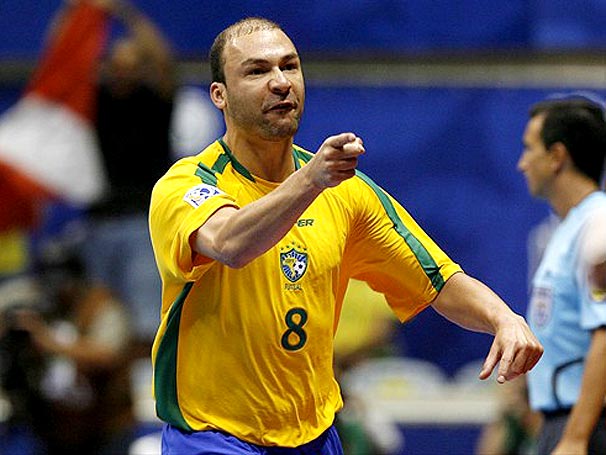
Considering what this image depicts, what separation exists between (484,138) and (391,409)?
2.09 meters

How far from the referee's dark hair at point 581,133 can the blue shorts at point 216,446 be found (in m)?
2.23

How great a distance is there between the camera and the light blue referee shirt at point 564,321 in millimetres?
6328

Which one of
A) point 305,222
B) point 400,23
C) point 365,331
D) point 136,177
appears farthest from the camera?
point 400,23

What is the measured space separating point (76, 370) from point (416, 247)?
464 cm

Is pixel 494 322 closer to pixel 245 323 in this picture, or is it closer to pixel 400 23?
pixel 245 323

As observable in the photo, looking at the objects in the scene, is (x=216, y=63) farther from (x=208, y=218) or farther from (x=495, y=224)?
(x=495, y=224)

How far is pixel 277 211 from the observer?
4469mm

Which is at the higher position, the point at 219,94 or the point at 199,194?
the point at 219,94

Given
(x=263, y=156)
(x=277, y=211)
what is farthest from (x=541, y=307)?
(x=277, y=211)

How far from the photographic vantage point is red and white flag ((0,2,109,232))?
10.7 m

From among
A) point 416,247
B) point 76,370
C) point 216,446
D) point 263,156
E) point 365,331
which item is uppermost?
point 263,156

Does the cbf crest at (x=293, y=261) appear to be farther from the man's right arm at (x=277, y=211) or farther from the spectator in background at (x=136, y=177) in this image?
the spectator in background at (x=136, y=177)

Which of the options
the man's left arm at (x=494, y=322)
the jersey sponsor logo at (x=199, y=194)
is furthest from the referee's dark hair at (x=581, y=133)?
the jersey sponsor logo at (x=199, y=194)

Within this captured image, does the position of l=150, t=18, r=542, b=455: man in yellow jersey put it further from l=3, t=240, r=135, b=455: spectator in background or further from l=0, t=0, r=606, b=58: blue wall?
l=0, t=0, r=606, b=58: blue wall
